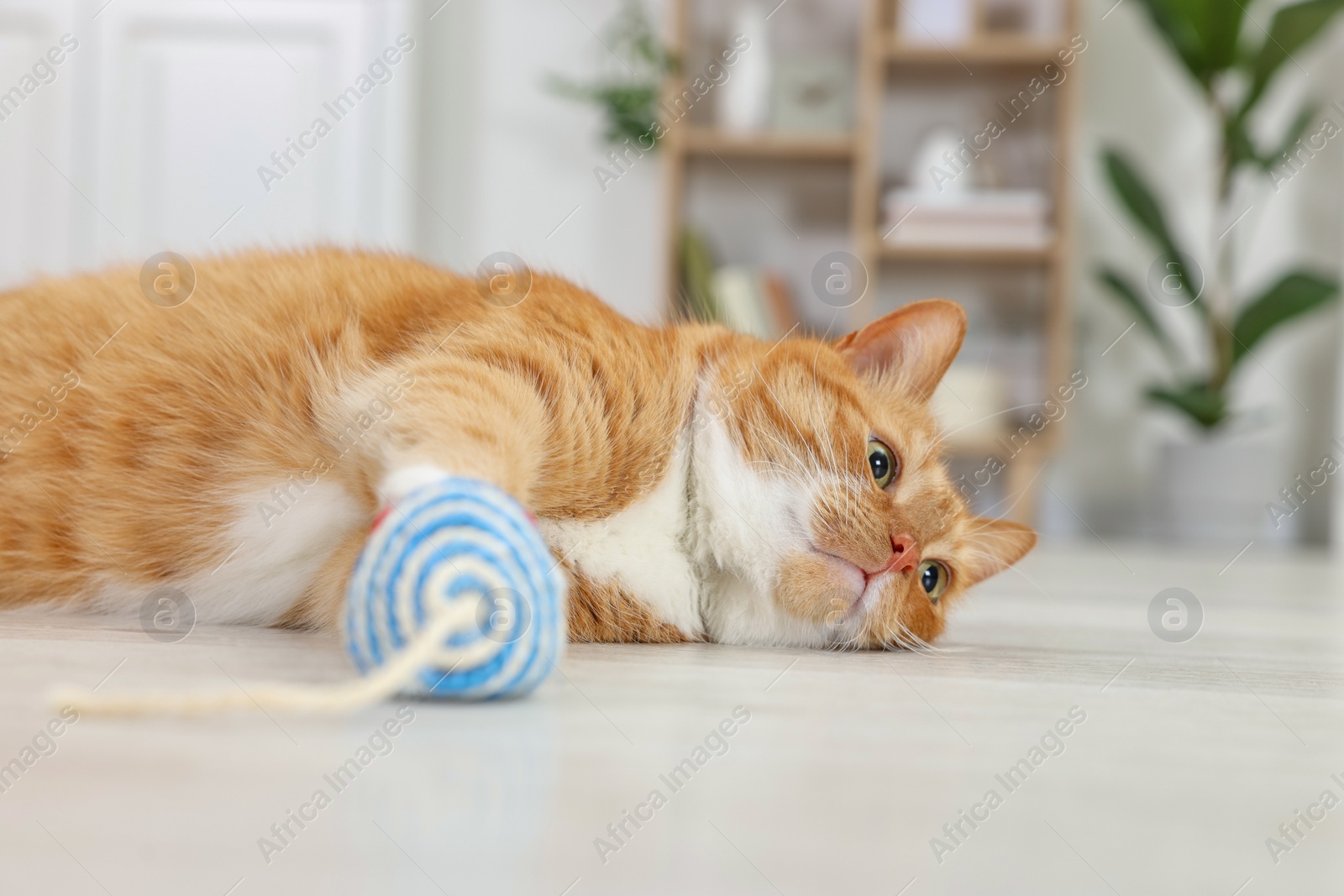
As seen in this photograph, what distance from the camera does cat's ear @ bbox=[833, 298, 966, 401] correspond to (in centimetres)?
137

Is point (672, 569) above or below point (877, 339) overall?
below

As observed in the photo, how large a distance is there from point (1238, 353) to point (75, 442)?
12.7ft

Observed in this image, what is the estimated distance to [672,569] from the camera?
3.84 ft

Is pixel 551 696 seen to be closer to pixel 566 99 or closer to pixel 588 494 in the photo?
pixel 588 494

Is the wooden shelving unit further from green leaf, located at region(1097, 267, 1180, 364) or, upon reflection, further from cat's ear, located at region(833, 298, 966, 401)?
cat's ear, located at region(833, 298, 966, 401)

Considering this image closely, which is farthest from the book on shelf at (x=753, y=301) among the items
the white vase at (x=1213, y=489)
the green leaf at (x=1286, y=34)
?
the green leaf at (x=1286, y=34)

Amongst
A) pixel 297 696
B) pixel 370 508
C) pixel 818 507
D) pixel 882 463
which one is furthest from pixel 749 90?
pixel 297 696

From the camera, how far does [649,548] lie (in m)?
1.15

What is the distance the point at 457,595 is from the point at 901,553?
0.59m

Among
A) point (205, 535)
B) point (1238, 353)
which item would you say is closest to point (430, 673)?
point (205, 535)

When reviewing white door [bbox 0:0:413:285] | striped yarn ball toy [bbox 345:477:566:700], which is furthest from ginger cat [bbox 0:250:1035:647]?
white door [bbox 0:0:413:285]

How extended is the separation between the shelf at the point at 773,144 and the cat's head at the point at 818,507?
2.87 m

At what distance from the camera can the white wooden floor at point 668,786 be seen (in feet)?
1.75

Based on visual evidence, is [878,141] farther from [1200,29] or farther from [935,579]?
[935,579]
